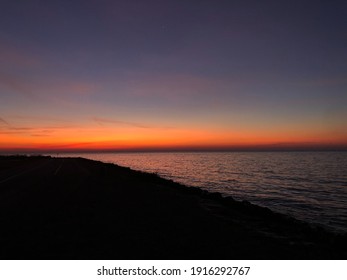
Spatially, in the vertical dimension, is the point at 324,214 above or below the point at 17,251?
below

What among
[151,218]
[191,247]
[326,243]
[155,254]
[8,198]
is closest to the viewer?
[155,254]

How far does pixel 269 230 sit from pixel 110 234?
5497 mm

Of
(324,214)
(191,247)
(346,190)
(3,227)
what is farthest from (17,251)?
(346,190)

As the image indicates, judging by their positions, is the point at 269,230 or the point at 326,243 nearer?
the point at 326,243

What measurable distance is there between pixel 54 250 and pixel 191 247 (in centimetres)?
351

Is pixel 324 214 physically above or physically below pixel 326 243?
below

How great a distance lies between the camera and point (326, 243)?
349 inches

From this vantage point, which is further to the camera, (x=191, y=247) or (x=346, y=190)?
(x=346, y=190)

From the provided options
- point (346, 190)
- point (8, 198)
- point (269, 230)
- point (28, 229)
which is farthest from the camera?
point (346, 190)

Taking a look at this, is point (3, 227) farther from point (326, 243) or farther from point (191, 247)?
point (326, 243)

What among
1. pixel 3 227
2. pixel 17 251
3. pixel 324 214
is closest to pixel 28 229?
pixel 3 227

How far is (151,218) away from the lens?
1203 cm

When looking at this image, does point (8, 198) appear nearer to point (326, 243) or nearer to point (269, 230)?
point (269, 230)
